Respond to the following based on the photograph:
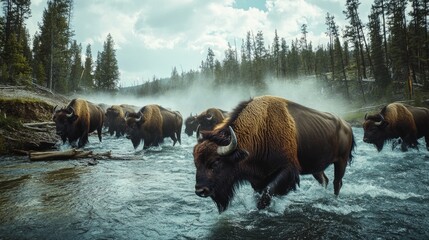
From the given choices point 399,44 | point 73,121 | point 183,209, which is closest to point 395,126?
point 183,209

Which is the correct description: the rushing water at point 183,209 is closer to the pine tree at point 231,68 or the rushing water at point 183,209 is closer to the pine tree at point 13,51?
the pine tree at point 13,51

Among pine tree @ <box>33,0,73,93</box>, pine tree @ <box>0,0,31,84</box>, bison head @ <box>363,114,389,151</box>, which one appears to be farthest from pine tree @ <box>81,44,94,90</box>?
bison head @ <box>363,114,389,151</box>

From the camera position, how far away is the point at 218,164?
4.45 metres

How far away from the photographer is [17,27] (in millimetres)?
51625

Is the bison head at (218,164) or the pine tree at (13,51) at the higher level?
the pine tree at (13,51)

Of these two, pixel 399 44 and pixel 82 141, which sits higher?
pixel 399 44

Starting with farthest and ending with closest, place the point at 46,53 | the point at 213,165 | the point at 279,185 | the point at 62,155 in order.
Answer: the point at 46,53, the point at 62,155, the point at 279,185, the point at 213,165

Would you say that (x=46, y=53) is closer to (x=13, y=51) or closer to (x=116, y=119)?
(x=13, y=51)

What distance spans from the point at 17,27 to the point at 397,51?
64.5 m

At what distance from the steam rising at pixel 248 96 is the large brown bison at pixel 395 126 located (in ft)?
59.2

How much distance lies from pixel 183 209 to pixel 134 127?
419 inches

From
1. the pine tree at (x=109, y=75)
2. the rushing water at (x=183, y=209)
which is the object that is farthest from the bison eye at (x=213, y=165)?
the pine tree at (x=109, y=75)

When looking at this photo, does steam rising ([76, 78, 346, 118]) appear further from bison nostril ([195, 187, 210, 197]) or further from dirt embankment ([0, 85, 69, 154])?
bison nostril ([195, 187, 210, 197])

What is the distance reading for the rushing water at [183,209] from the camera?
4312 mm
